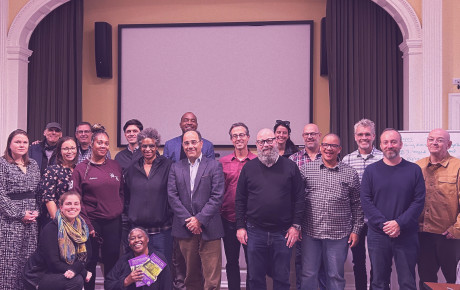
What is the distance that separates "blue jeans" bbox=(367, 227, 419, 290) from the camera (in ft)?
9.77

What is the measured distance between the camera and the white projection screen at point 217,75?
5977mm

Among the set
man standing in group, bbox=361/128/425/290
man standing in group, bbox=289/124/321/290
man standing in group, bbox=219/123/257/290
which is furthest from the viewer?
man standing in group, bbox=289/124/321/290

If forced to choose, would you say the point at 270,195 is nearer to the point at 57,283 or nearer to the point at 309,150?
the point at 309,150

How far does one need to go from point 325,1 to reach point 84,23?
10.9ft

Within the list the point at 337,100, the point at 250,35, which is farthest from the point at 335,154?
the point at 250,35

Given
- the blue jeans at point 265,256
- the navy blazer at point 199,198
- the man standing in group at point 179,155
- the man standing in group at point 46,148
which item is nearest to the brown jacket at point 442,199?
the blue jeans at point 265,256

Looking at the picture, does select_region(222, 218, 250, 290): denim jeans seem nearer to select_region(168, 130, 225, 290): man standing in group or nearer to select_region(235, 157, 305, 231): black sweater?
select_region(168, 130, 225, 290): man standing in group

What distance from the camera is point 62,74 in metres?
6.14

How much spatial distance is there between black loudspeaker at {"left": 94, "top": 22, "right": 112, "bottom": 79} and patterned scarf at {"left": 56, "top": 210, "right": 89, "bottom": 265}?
11.3 ft

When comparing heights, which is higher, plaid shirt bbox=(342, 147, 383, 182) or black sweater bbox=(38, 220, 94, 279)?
plaid shirt bbox=(342, 147, 383, 182)

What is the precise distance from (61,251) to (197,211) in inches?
37.3

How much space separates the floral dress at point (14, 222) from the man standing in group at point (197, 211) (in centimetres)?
105

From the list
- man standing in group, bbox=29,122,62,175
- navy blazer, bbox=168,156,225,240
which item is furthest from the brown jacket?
man standing in group, bbox=29,122,62,175

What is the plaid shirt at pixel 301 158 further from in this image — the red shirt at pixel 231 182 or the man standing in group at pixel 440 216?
the man standing in group at pixel 440 216
